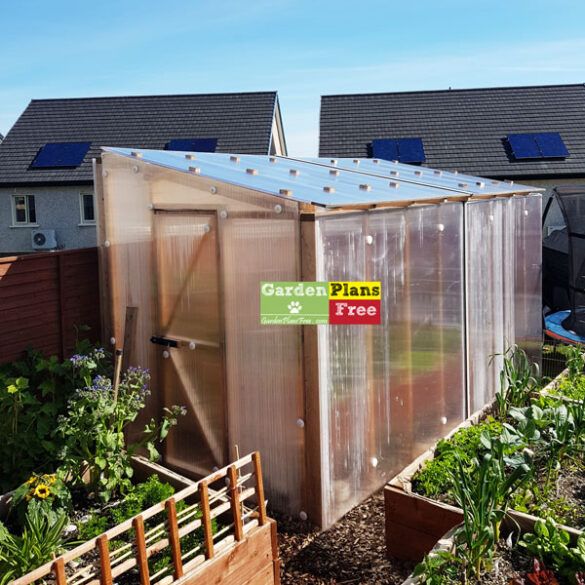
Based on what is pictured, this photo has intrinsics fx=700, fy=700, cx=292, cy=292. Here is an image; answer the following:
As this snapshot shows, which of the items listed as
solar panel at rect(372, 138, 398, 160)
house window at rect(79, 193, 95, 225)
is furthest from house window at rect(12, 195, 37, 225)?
solar panel at rect(372, 138, 398, 160)

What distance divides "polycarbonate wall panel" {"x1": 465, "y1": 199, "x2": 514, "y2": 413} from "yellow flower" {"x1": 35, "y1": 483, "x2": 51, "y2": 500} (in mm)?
4107

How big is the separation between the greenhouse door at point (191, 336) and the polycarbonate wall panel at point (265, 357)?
149mm

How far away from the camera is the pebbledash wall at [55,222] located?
68.5 ft

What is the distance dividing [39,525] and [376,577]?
208cm

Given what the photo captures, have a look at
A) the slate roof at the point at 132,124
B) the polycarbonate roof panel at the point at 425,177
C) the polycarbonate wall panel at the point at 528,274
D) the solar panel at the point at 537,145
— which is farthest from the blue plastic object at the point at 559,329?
the slate roof at the point at 132,124

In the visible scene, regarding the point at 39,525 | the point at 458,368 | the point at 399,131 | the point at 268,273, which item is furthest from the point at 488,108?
the point at 39,525

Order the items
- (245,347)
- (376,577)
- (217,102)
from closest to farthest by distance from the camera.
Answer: (376,577) → (245,347) → (217,102)

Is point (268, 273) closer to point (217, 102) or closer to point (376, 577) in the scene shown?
point (376, 577)

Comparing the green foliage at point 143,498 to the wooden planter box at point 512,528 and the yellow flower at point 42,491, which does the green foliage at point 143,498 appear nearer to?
the yellow flower at point 42,491

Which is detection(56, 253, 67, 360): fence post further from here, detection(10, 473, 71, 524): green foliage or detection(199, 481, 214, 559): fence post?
detection(199, 481, 214, 559): fence post

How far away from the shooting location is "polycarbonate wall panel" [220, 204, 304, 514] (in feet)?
16.2

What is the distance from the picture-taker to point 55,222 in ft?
68.4

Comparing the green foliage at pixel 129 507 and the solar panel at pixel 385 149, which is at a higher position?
the solar panel at pixel 385 149

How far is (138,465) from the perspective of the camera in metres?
5.27
